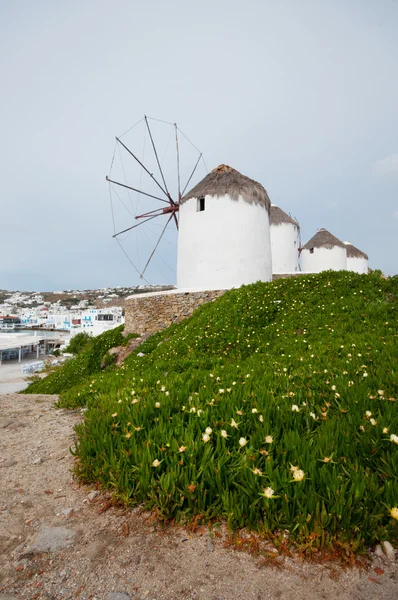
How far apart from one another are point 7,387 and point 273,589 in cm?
2528

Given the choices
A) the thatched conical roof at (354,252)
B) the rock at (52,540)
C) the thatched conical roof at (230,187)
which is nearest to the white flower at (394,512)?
the rock at (52,540)

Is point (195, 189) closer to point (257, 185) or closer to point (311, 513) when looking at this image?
point (257, 185)

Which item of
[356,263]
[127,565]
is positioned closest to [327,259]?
[356,263]

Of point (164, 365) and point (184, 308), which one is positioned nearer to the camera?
point (164, 365)

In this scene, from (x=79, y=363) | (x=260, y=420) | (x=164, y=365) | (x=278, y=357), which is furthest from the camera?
(x=79, y=363)

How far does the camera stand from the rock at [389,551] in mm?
2012

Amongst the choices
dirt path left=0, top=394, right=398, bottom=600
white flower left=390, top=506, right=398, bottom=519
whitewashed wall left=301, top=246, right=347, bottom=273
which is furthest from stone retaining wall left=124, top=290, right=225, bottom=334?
whitewashed wall left=301, top=246, right=347, bottom=273

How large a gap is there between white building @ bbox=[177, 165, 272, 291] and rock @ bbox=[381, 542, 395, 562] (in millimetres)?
16080

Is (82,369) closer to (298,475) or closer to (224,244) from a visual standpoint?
(224,244)

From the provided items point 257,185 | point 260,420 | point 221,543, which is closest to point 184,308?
point 257,185

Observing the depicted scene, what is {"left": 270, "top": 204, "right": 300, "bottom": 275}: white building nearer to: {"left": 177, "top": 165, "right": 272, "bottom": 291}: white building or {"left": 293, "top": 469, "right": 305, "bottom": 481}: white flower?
{"left": 177, "top": 165, "right": 272, "bottom": 291}: white building

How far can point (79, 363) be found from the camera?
52.6ft

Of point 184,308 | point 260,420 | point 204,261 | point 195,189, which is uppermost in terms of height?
point 195,189

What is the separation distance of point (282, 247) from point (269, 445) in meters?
29.1
